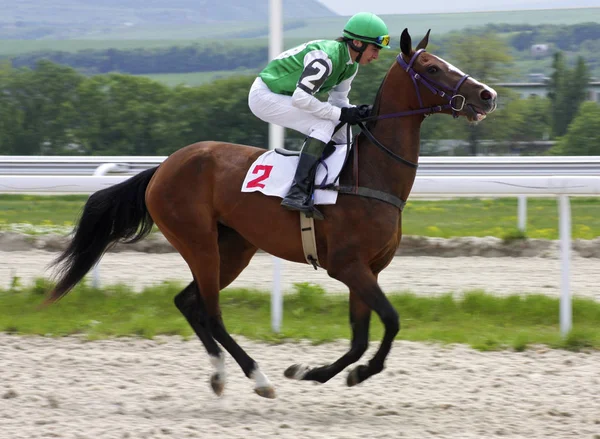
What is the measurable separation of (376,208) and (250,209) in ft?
2.23

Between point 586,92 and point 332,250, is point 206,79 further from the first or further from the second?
point 332,250

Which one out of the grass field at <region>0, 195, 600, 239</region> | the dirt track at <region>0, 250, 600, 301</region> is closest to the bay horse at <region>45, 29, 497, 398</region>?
the dirt track at <region>0, 250, 600, 301</region>

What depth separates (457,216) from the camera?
384 inches

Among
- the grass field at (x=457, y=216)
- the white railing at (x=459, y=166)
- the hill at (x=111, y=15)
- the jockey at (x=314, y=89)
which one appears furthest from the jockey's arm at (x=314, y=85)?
the hill at (x=111, y=15)

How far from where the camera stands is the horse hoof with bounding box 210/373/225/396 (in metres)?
4.29

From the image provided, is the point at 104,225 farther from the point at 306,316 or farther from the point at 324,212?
the point at 306,316

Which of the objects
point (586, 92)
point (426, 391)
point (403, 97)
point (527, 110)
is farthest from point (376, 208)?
point (586, 92)

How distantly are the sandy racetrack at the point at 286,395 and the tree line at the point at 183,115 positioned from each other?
515cm

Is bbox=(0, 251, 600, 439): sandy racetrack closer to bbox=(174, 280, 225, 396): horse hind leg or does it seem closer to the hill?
bbox=(174, 280, 225, 396): horse hind leg

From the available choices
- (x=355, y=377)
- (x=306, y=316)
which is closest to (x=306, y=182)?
(x=355, y=377)

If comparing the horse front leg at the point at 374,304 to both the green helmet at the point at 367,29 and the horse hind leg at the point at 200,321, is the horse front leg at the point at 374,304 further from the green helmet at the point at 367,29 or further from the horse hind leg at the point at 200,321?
the green helmet at the point at 367,29

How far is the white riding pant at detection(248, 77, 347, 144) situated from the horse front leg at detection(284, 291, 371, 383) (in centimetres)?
79

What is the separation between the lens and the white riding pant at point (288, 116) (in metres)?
4.33

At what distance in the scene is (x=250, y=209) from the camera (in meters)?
4.46
